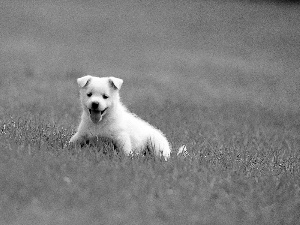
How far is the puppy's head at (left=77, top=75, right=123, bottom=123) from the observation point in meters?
7.25

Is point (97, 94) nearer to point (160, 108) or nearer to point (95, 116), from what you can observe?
point (95, 116)

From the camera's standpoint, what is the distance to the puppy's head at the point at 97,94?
7.25 m

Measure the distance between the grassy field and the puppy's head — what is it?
21.9 inches

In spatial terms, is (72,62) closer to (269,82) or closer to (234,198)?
(269,82)

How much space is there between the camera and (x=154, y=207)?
16.6 feet

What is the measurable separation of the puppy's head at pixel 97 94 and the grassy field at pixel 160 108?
0.56 metres

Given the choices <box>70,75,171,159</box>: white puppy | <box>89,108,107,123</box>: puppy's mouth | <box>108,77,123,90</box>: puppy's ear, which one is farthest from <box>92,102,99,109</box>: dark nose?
<box>108,77,123,90</box>: puppy's ear

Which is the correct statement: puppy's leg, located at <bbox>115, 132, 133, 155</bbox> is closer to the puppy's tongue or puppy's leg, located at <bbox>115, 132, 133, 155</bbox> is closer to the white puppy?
the white puppy

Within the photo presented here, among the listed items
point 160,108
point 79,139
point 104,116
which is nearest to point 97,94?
point 104,116

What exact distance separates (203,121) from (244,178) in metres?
6.08

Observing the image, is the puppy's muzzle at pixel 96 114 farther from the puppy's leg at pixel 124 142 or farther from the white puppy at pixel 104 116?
the puppy's leg at pixel 124 142

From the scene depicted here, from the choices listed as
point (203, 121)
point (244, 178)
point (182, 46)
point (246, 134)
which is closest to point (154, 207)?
point (244, 178)

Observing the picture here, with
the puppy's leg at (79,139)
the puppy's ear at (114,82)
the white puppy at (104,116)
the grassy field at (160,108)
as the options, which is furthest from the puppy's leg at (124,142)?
the puppy's ear at (114,82)

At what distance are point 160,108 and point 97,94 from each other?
247 inches
